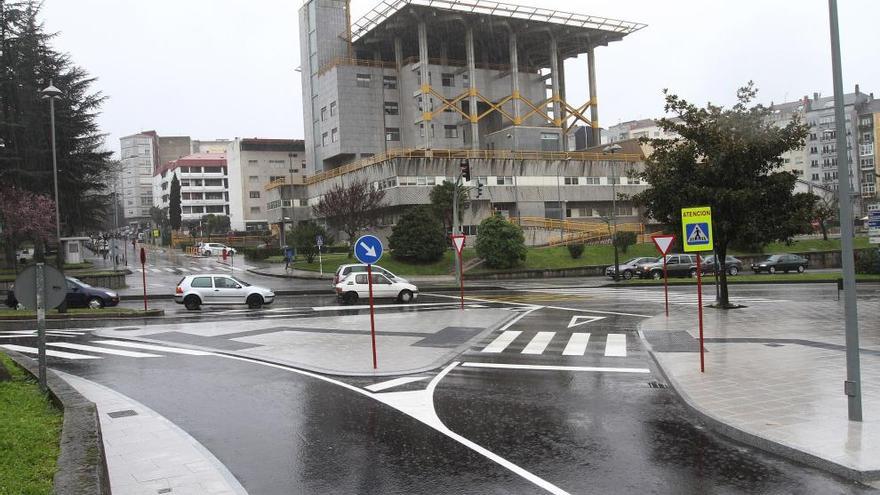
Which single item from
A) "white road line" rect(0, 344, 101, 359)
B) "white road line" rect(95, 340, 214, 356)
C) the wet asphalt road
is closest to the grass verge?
the wet asphalt road

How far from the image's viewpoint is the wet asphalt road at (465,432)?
20.8 ft

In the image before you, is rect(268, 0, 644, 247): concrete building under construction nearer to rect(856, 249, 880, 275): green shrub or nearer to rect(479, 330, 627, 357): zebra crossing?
rect(856, 249, 880, 275): green shrub

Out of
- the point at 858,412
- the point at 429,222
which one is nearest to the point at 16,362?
the point at 858,412

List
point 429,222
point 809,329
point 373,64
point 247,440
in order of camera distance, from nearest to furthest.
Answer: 1. point 247,440
2. point 809,329
3. point 429,222
4. point 373,64

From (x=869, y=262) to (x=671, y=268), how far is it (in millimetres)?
10975

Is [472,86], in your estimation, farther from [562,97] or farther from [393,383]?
[393,383]

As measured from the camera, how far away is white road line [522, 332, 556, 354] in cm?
1477

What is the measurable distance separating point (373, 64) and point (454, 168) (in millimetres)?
18390

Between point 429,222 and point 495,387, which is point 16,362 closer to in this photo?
point 495,387

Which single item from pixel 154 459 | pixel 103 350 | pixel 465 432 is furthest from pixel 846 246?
pixel 103 350

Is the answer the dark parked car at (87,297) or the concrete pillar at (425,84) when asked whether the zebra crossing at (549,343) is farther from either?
the concrete pillar at (425,84)

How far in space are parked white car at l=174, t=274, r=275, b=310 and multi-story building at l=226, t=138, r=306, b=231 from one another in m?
77.9

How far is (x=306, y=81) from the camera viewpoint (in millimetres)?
79250

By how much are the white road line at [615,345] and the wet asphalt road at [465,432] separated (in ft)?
1.61
